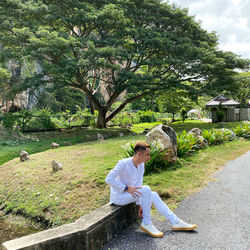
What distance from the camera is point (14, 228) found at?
491cm

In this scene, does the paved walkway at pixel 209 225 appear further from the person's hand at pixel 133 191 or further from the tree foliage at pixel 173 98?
the tree foliage at pixel 173 98

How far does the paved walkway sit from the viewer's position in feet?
9.78

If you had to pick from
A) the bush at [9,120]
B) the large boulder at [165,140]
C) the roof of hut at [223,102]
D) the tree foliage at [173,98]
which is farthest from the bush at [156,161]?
the roof of hut at [223,102]

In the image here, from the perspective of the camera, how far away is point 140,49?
14680 mm

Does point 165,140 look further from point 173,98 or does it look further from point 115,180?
point 173,98

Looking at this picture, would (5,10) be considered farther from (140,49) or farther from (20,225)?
(20,225)

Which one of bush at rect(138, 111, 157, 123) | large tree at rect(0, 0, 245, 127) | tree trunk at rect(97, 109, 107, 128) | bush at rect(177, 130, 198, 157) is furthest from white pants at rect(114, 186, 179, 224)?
bush at rect(138, 111, 157, 123)

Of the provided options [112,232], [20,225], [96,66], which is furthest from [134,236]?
[96,66]

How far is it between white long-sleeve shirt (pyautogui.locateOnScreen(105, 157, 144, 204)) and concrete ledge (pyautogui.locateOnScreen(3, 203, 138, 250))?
0.28 metres

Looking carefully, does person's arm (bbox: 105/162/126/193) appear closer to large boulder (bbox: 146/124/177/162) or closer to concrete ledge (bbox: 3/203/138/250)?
concrete ledge (bbox: 3/203/138/250)

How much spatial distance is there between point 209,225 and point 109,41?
481 inches

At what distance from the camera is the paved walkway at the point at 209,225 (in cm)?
298

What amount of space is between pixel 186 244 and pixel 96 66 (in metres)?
11.0

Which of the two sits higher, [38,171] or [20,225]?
[38,171]
